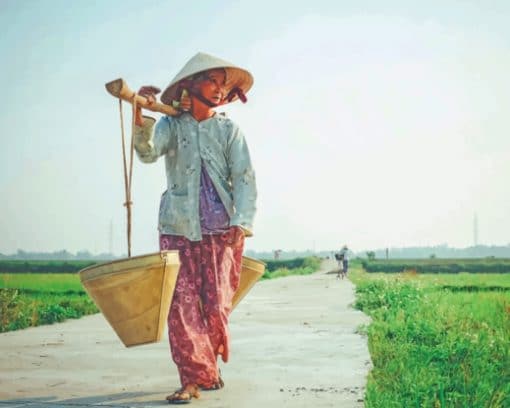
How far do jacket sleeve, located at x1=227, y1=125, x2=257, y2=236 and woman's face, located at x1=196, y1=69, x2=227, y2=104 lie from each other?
0.21 meters

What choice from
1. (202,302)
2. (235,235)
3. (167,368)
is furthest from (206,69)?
(167,368)

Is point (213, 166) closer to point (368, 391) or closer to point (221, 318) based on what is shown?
point (221, 318)

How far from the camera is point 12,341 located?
7.18 meters

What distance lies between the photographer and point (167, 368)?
5465 millimetres

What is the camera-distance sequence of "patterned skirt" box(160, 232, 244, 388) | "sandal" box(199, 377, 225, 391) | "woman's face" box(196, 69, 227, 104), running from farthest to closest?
"woman's face" box(196, 69, 227, 104) < "sandal" box(199, 377, 225, 391) < "patterned skirt" box(160, 232, 244, 388)

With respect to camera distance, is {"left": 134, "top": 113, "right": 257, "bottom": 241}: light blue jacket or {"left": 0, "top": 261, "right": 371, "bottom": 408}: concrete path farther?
{"left": 134, "top": 113, "right": 257, "bottom": 241}: light blue jacket

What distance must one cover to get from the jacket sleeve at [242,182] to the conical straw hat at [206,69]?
32 cm

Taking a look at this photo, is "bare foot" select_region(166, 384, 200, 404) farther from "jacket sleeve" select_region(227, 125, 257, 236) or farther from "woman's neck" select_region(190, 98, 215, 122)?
"woman's neck" select_region(190, 98, 215, 122)

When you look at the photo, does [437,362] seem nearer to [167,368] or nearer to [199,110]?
[167,368]

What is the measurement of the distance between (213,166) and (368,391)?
1515mm

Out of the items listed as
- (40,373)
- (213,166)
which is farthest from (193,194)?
(40,373)

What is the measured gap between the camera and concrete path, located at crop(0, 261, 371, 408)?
430cm

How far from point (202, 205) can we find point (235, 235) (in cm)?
25

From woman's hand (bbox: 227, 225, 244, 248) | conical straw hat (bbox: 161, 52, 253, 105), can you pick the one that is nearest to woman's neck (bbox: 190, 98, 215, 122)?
conical straw hat (bbox: 161, 52, 253, 105)
